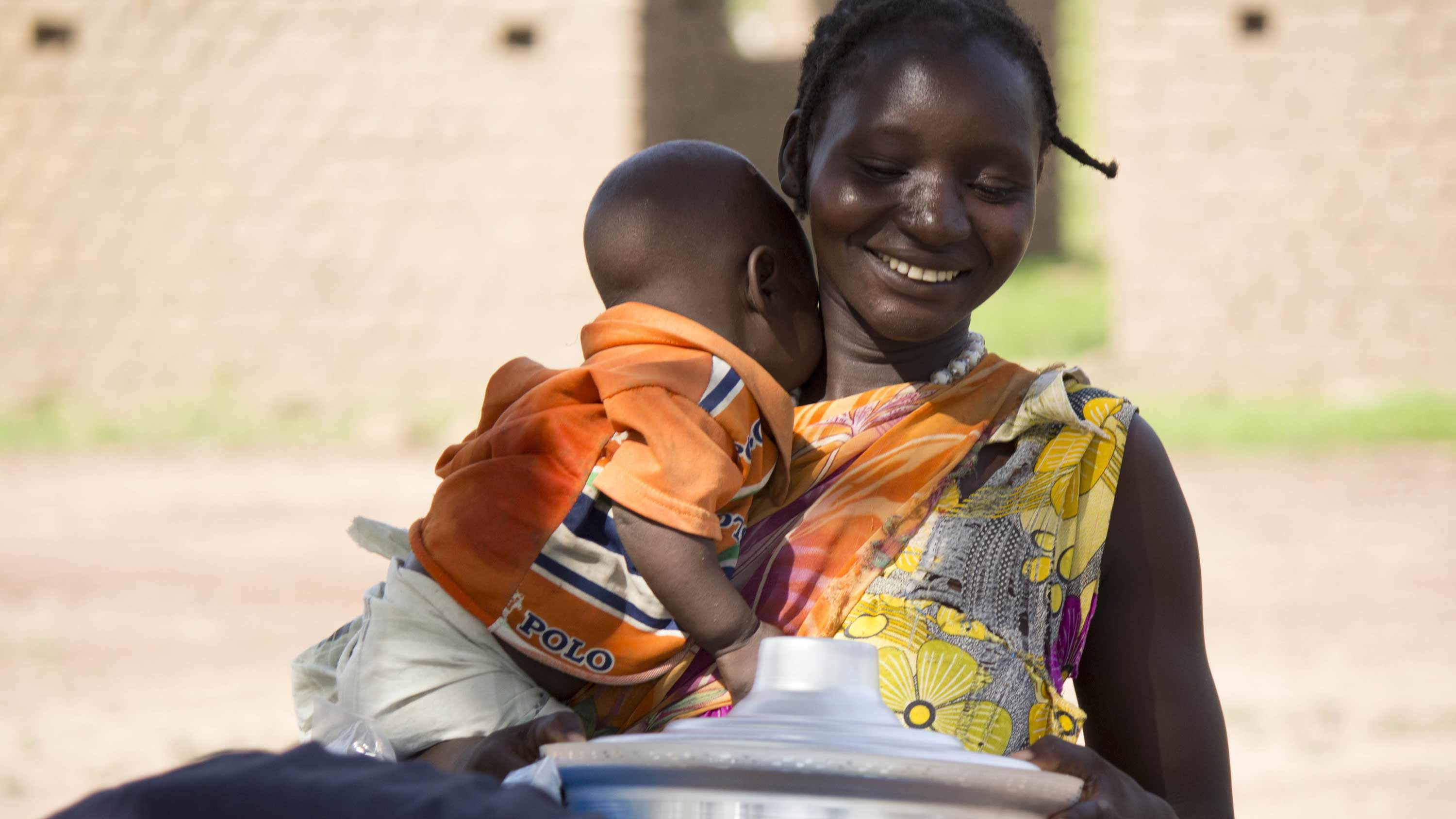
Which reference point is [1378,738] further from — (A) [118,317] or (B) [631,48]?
(A) [118,317]

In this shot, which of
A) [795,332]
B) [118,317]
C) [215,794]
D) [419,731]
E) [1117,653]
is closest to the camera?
[215,794]

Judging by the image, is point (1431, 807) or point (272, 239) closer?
point (1431, 807)

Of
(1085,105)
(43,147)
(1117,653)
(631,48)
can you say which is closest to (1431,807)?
(1117,653)

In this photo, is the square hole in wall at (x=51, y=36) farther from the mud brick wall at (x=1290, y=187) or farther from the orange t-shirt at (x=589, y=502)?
the orange t-shirt at (x=589, y=502)

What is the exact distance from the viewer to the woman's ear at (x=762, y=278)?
6.12 ft

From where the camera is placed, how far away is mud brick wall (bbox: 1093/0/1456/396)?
11469mm

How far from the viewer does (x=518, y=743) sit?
140 centimetres

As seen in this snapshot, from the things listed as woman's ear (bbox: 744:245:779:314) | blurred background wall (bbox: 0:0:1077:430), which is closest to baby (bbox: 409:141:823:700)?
woman's ear (bbox: 744:245:779:314)

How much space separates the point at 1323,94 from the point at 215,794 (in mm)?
11940

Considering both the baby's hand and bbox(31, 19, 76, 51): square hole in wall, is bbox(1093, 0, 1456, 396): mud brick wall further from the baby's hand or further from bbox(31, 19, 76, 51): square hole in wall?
the baby's hand

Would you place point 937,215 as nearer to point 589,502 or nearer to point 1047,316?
point 589,502

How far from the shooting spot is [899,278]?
1785mm

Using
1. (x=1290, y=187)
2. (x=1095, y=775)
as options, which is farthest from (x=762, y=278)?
(x=1290, y=187)

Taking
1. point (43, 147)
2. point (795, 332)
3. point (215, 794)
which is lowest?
point (215, 794)
